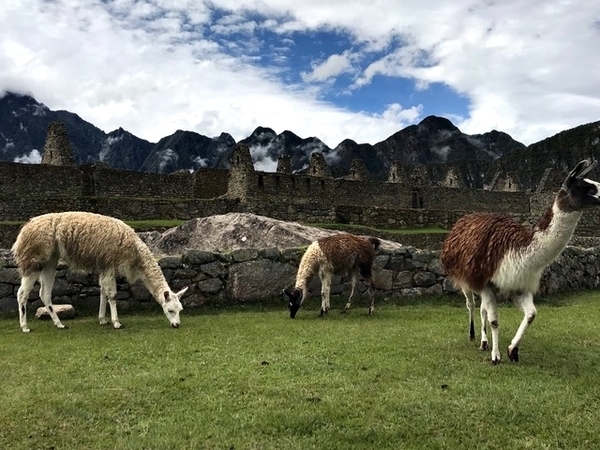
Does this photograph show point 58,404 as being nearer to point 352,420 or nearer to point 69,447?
point 69,447

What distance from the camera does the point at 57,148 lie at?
26.7m

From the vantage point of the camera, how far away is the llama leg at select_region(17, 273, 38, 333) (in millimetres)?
7922

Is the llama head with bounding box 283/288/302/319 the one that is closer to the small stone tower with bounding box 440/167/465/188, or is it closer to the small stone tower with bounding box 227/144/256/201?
the small stone tower with bounding box 227/144/256/201

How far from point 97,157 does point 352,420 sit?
60.3 metres

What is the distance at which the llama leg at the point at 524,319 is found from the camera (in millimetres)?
5668

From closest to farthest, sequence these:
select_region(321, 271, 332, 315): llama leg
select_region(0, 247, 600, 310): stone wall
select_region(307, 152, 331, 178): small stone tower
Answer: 1. select_region(321, 271, 332, 315): llama leg
2. select_region(0, 247, 600, 310): stone wall
3. select_region(307, 152, 331, 178): small stone tower

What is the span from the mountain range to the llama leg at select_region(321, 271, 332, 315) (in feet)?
142

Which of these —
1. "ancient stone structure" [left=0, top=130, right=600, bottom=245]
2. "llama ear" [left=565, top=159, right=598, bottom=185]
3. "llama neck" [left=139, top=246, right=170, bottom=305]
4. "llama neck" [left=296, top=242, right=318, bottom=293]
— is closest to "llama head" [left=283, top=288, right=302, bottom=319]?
"llama neck" [left=296, top=242, right=318, bottom=293]

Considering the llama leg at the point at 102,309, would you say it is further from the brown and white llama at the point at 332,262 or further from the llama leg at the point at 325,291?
the llama leg at the point at 325,291

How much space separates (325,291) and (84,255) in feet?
13.0

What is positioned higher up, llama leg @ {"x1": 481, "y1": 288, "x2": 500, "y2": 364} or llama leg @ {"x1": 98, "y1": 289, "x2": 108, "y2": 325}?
llama leg @ {"x1": 481, "y1": 288, "x2": 500, "y2": 364}

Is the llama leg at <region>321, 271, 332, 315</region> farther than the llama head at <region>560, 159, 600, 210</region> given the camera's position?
Yes

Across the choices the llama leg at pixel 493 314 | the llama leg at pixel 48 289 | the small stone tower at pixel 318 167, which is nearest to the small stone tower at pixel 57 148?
the small stone tower at pixel 318 167

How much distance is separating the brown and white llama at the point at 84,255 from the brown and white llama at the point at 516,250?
440cm
